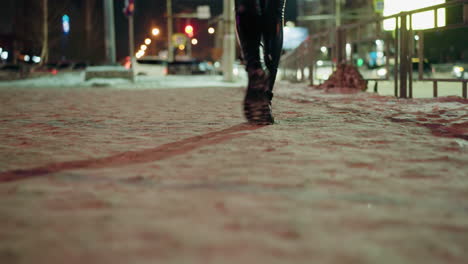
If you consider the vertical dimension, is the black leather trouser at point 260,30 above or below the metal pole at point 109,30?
below

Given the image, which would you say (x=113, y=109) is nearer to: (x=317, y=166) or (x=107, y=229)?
(x=317, y=166)

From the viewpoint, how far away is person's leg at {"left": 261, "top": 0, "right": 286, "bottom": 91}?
3967 millimetres

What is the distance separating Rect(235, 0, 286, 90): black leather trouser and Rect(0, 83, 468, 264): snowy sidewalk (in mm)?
559

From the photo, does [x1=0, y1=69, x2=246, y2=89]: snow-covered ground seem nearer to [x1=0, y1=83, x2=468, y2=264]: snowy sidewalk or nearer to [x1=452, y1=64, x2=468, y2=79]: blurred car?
[x1=452, y1=64, x2=468, y2=79]: blurred car

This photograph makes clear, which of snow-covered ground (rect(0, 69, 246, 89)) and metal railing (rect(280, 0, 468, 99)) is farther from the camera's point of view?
snow-covered ground (rect(0, 69, 246, 89))

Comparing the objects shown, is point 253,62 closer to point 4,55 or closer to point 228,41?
point 228,41

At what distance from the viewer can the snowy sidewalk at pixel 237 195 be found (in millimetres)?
1351

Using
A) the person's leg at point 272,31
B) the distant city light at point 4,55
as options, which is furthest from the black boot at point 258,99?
the distant city light at point 4,55

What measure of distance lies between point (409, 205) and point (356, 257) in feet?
1.84

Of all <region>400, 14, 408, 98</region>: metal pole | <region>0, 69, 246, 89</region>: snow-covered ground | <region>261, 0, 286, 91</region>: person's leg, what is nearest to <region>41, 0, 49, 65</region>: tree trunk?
<region>0, 69, 246, 89</region>: snow-covered ground

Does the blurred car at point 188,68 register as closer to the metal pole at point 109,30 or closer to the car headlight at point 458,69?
the metal pole at point 109,30

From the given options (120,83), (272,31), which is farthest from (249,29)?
(120,83)

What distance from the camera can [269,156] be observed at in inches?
104

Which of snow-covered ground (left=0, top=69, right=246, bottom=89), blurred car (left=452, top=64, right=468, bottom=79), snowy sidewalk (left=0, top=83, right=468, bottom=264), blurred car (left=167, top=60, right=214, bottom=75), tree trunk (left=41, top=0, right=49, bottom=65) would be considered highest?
tree trunk (left=41, top=0, right=49, bottom=65)
